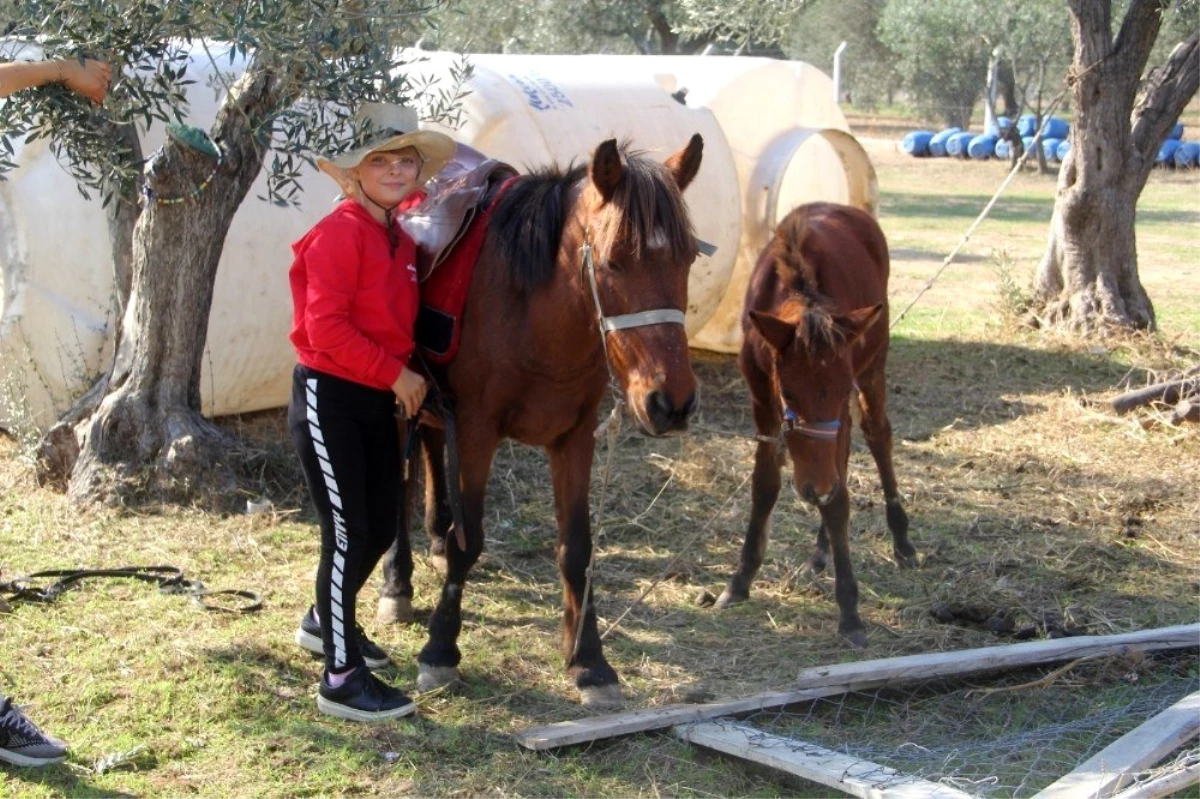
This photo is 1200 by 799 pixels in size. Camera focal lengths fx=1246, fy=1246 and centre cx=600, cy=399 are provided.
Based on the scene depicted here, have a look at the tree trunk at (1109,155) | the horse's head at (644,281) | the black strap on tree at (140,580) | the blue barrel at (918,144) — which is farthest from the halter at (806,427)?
the blue barrel at (918,144)

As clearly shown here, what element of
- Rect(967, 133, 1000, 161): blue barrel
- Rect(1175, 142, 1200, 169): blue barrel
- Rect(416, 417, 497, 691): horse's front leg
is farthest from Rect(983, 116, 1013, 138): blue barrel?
Rect(416, 417, 497, 691): horse's front leg

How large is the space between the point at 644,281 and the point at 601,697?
1486 millimetres

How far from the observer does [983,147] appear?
29500mm

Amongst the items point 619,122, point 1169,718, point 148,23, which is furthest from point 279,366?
point 1169,718

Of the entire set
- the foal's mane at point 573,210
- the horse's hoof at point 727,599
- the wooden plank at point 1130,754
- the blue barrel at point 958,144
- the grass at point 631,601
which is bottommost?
the horse's hoof at point 727,599

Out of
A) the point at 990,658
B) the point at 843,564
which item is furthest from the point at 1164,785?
the point at 843,564

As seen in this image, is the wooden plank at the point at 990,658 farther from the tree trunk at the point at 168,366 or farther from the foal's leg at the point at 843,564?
the tree trunk at the point at 168,366

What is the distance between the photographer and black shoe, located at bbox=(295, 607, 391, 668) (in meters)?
4.51

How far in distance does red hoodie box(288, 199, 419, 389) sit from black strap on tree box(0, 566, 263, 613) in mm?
1605

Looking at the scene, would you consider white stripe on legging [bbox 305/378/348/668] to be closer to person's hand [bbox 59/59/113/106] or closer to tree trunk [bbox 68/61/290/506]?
person's hand [bbox 59/59/113/106]

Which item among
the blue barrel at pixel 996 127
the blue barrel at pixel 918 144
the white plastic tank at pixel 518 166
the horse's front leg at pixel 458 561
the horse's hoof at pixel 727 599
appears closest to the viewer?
the horse's front leg at pixel 458 561

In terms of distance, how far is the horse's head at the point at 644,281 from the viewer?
3.61 m

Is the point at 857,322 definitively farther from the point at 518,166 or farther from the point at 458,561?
the point at 518,166

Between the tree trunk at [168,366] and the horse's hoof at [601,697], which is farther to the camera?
the tree trunk at [168,366]
